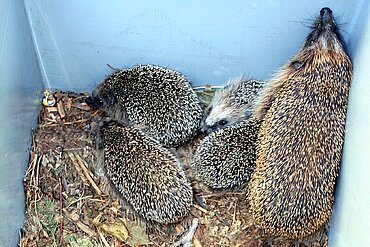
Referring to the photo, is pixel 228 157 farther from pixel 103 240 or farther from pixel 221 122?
pixel 103 240

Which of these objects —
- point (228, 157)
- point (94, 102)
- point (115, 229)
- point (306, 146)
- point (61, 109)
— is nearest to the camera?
point (306, 146)

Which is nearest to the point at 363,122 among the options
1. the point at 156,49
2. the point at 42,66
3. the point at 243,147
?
the point at 243,147

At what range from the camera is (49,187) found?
353 centimetres

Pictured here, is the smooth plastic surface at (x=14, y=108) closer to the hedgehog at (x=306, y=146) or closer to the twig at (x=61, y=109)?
the twig at (x=61, y=109)

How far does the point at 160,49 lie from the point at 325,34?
95 centimetres

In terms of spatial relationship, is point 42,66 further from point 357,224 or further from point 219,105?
point 357,224

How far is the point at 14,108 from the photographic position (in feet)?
10.8

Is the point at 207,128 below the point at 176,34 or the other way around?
below

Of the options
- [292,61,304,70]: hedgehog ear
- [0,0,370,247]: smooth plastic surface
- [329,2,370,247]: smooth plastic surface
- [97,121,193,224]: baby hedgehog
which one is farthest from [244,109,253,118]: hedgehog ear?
[329,2,370,247]: smooth plastic surface

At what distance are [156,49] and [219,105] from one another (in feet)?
1.65

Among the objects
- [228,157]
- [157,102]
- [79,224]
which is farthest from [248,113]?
[79,224]

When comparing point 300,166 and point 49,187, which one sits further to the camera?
point 49,187

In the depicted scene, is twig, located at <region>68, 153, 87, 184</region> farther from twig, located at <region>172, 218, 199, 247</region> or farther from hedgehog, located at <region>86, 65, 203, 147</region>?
twig, located at <region>172, 218, 199, 247</region>

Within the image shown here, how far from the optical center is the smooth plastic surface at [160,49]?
10.1 feet
